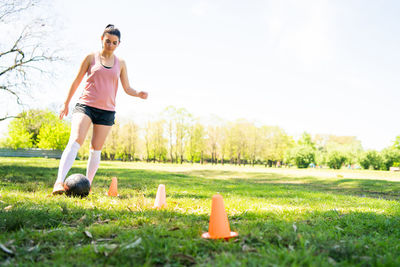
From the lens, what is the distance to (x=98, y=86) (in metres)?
4.86

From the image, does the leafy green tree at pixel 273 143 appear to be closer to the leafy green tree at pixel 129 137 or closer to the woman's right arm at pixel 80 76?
the leafy green tree at pixel 129 137

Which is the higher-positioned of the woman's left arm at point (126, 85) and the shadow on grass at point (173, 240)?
the woman's left arm at point (126, 85)

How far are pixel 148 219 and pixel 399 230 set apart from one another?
3127 mm

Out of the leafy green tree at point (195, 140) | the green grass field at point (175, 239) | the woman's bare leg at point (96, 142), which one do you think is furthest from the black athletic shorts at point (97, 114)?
the leafy green tree at point (195, 140)

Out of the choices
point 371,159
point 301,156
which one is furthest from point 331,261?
point 371,159

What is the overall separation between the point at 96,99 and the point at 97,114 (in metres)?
0.29

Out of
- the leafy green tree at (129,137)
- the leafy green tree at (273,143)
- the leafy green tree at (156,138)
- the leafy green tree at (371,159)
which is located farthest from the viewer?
the leafy green tree at (273,143)

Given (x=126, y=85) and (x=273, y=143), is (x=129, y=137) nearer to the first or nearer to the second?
(x=273, y=143)

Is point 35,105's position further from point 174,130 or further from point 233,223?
point 174,130

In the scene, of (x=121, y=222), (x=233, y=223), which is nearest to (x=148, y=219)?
(x=121, y=222)

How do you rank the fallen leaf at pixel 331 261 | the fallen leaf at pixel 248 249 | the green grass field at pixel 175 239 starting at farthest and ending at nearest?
the fallen leaf at pixel 248 249, the green grass field at pixel 175 239, the fallen leaf at pixel 331 261

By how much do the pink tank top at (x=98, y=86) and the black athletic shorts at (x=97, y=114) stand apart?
72 mm

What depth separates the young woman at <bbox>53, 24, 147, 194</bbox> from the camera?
4789 millimetres

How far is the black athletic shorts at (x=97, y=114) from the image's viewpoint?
480 cm
